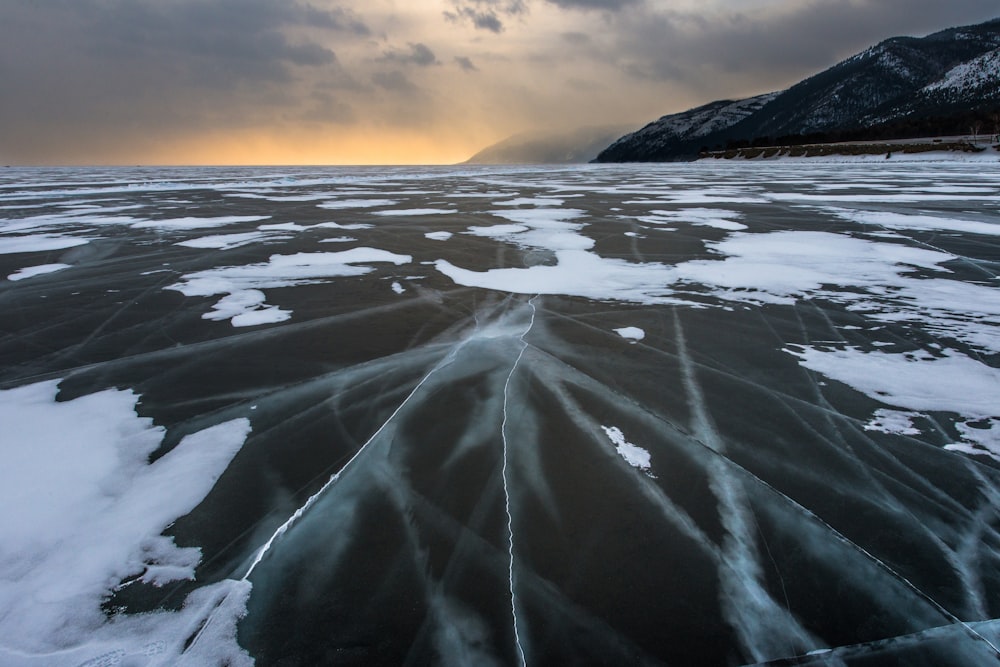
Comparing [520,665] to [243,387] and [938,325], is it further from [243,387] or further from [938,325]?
[938,325]

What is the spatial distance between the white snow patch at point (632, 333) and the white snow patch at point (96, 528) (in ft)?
6.85

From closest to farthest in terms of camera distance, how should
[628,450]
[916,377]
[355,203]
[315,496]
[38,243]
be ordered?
[315,496], [628,450], [916,377], [38,243], [355,203]

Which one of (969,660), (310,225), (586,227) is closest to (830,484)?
(969,660)

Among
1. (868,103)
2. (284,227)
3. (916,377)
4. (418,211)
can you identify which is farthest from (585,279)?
(868,103)

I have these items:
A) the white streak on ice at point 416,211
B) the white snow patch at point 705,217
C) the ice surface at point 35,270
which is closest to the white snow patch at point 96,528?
the ice surface at point 35,270

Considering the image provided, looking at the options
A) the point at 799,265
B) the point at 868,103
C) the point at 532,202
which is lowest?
the point at 532,202

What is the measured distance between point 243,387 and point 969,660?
2.74 metres

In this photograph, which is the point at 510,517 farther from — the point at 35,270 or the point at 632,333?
the point at 35,270

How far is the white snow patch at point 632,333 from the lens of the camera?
296cm

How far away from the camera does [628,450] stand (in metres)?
1.87

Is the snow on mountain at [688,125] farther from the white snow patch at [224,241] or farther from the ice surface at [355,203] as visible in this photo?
the white snow patch at [224,241]

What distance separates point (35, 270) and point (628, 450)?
6288 mm

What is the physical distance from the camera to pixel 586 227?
715 cm

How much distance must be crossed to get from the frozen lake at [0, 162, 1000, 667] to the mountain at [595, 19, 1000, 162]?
189ft
